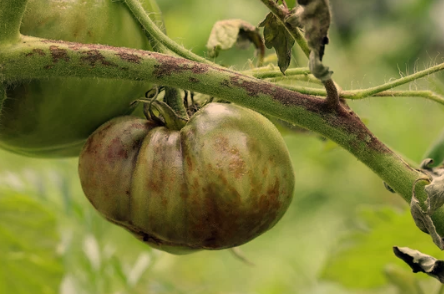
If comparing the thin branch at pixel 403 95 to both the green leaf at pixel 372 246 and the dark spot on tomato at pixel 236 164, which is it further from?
the green leaf at pixel 372 246

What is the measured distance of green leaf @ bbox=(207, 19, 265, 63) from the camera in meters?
0.67

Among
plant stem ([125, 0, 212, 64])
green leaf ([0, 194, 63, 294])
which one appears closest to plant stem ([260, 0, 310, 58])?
plant stem ([125, 0, 212, 64])

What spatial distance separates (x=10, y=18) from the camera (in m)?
0.48

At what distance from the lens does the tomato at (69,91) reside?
549 millimetres

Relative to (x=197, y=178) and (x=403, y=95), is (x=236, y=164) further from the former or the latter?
(x=403, y=95)

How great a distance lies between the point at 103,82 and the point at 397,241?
565 millimetres

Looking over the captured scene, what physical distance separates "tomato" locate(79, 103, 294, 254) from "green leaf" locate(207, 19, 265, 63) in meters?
0.15

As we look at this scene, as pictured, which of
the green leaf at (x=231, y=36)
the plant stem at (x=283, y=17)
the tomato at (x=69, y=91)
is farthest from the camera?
the green leaf at (x=231, y=36)

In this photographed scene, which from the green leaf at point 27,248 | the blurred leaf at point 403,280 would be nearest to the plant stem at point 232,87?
the blurred leaf at point 403,280

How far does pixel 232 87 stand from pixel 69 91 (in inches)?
7.8

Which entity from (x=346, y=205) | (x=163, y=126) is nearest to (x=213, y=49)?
(x=163, y=126)

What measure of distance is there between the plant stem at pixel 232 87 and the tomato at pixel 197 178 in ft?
0.21

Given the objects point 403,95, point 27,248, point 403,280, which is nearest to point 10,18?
point 403,95

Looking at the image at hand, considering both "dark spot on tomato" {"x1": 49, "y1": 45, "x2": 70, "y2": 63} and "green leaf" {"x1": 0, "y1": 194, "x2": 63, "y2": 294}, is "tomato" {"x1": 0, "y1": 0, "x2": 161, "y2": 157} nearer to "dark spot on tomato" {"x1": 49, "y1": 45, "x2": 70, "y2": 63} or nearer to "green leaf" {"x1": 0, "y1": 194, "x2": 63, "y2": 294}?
"dark spot on tomato" {"x1": 49, "y1": 45, "x2": 70, "y2": 63}
